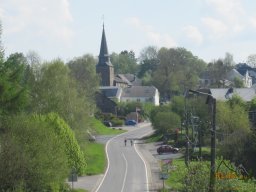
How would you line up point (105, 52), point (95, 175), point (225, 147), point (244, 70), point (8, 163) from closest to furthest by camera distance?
point (8, 163) → point (225, 147) → point (95, 175) → point (105, 52) → point (244, 70)

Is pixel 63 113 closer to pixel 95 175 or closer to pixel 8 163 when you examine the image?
pixel 95 175

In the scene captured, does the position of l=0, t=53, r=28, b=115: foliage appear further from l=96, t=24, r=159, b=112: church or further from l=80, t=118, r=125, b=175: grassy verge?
l=96, t=24, r=159, b=112: church

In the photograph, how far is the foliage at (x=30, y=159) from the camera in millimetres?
34156

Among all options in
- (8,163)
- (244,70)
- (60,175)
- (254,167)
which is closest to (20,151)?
(8,163)

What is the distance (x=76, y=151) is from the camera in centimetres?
4512

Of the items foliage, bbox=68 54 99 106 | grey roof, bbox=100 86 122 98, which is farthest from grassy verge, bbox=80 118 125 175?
grey roof, bbox=100 86 122 98

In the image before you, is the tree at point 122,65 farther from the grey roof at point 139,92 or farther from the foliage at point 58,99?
the foliage at point 58,99

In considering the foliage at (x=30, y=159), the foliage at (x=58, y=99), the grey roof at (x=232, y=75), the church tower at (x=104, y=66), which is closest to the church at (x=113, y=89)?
the church tower at (x=104, y=66)

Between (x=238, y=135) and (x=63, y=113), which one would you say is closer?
(x=238, y=135)

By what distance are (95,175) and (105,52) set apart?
78731 mm

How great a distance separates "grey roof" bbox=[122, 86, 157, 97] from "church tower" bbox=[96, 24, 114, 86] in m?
4.61

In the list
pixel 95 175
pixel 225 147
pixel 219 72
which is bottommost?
pixel 95 175

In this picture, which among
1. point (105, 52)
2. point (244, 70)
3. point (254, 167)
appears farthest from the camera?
point (244, 70)

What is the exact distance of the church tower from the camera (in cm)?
12838
